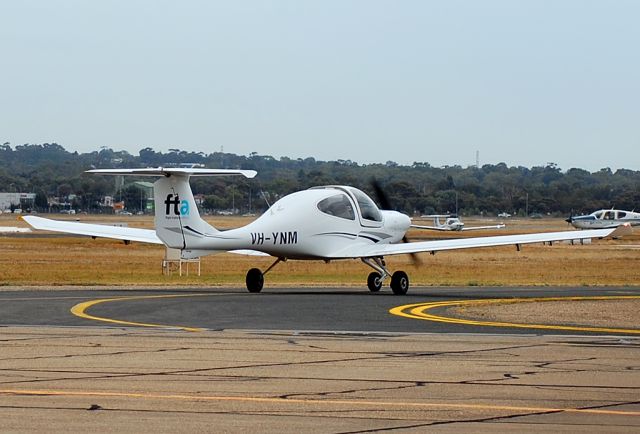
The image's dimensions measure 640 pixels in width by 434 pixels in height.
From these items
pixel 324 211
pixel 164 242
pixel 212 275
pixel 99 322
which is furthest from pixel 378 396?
pixel 212 275

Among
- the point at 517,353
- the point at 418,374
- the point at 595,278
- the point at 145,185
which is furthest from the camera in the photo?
the point at 595,278

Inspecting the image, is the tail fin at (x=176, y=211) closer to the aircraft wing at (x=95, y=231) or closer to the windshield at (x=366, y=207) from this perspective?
the aircraft wing at (x=95, y=231)

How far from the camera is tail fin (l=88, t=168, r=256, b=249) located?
3100cm

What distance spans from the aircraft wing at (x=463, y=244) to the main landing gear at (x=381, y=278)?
57 centimetres

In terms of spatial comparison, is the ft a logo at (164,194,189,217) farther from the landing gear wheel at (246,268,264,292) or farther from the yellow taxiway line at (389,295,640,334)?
the yellow taxiway line at (389,295,640,334)

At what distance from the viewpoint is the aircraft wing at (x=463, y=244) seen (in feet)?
108

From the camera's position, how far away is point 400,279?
3316 cm

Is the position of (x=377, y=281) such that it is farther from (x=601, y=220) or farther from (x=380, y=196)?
(x=601, y=220)

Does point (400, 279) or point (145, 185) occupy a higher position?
point (145, 185)

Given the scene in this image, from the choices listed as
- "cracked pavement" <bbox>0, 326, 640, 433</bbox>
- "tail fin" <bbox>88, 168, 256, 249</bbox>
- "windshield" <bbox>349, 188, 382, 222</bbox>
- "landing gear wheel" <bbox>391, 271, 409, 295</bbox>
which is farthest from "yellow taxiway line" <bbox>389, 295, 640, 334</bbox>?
"tail fin" <bbox>88, 168, 256, 249</bbox>

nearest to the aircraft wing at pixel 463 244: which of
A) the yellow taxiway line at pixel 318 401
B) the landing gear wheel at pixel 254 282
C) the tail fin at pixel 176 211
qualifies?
the landing gear wheel at pixel 254 282

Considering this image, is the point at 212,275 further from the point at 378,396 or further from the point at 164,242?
Result: the point at 378,396

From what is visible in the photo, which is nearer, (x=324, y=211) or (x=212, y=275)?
(x=324, y=211)

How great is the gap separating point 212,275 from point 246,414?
3546cm
